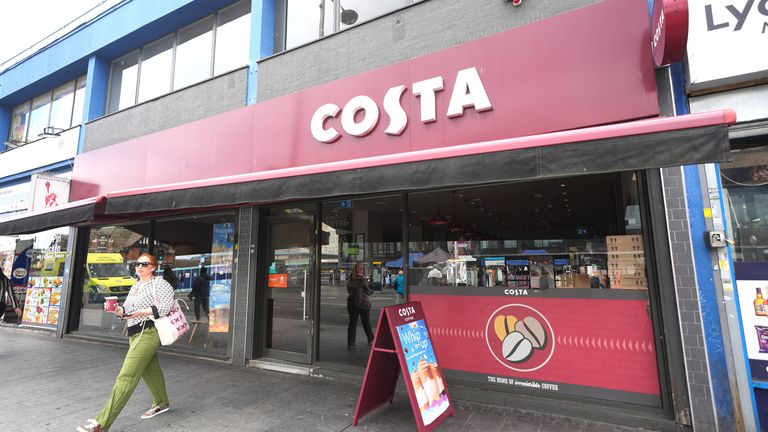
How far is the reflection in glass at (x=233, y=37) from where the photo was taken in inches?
312

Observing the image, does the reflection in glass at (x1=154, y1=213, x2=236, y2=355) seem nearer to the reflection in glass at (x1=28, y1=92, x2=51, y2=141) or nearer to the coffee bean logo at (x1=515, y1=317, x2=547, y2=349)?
the coffee bean logo at (x1=515, y1=317, x2=547, y2=349)

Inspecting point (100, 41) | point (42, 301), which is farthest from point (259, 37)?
point (42, 301)

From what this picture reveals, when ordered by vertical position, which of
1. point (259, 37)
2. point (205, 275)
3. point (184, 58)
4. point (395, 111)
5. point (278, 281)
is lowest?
point (278, 281)

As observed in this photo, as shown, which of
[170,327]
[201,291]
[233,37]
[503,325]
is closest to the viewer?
[170,327]

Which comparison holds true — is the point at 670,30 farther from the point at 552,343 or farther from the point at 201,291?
the point at 201,291

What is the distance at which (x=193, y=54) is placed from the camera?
28.5ft

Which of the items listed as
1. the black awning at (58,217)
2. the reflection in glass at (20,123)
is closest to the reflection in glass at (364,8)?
the black awning at (58,217)

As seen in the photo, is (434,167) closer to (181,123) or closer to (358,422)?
(358,422)

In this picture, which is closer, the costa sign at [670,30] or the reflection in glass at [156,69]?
the costa sign at [670,30]

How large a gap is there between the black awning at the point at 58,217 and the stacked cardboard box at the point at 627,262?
739 cm

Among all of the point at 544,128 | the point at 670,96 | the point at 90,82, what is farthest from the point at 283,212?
the point at 90,82

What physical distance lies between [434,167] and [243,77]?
5.16 metres

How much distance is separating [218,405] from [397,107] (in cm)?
443

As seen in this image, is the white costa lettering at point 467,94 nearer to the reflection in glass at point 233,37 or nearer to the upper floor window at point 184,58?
the upper floor window at point 184,58
